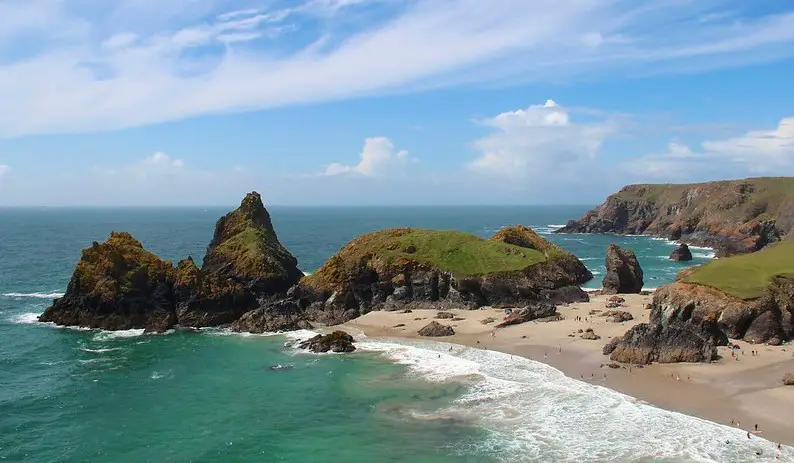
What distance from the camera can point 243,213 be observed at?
289 feet

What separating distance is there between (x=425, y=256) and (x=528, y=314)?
1867cm

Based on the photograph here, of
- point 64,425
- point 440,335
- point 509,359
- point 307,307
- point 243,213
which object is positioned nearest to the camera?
point 64,425

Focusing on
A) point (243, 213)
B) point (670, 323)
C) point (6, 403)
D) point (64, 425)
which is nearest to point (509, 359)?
point (670, 323)

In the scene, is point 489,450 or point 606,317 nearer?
point 489,450

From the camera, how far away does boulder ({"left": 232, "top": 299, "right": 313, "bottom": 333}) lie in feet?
216

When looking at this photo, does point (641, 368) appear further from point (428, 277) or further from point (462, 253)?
point (462, 253)

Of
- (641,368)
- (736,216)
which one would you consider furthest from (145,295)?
(736,216)

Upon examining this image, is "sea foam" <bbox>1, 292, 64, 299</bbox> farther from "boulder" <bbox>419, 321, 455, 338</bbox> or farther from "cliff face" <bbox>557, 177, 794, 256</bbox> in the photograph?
"cliff face" <bbox>557, 177, 794, 256</bbox>

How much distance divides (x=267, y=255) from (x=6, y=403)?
39.4 meters

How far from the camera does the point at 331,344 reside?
57219 millimetres

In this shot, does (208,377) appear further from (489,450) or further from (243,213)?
(243,213)

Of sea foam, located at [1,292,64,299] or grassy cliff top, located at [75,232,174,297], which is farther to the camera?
sea foam, located at [1,292,64,299]

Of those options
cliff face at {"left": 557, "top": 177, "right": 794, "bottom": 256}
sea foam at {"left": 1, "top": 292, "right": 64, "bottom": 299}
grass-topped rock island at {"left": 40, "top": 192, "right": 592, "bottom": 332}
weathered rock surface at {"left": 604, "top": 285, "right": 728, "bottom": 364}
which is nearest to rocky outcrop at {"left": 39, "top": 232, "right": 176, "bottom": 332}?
grass-topped rock island at {"left": 40, "top": 192, "right": 592, "bottom": 332}

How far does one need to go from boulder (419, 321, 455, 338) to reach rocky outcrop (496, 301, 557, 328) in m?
5.59
